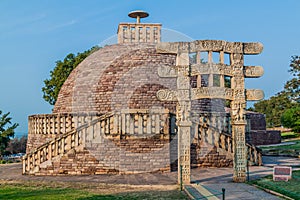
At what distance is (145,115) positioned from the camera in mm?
14461

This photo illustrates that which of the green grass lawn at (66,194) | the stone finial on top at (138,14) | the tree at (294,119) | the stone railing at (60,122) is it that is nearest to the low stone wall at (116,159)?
the stone railing at (60,122)

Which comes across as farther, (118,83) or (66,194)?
(118,83)

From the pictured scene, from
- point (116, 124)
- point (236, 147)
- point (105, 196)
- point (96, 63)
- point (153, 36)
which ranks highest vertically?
point (153, 36)

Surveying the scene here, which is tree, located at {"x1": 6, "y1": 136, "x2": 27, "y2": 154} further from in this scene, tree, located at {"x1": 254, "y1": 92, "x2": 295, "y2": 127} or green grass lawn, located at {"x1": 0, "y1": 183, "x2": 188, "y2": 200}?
green grass lawn, located at {"x1": 0, "y1": 183, "x2": 188, "y2": 200}

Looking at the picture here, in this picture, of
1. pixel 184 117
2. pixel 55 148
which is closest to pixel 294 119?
pixel 184 117

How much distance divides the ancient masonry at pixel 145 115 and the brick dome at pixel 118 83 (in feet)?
0.17

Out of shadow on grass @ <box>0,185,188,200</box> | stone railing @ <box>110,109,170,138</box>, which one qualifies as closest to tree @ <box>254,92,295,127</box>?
stone railing @ <box>110,109,170,138</box>

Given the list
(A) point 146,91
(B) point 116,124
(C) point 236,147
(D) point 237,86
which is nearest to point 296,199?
(C) point 236,147

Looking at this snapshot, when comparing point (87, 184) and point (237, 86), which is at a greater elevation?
point (237, 86)

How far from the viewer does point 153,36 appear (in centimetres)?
2120

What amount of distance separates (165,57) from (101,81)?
12.4ft

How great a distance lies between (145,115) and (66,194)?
18.2ft

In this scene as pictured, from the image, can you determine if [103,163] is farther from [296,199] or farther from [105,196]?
[296,199]

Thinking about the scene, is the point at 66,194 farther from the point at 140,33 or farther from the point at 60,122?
the point at 140,33
